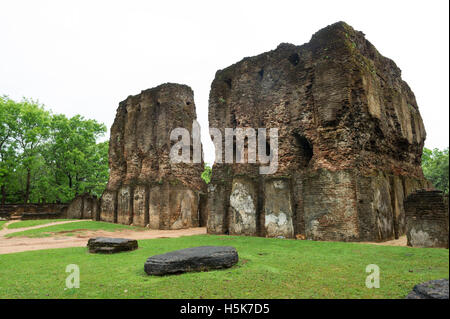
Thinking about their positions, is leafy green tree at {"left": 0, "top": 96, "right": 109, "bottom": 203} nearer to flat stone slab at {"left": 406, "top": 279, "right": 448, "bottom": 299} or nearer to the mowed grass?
the mowed grass

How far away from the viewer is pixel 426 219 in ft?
20.6

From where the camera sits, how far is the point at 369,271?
13.7ft

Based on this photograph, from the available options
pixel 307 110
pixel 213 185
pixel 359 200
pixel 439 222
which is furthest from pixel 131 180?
pixel 439 222

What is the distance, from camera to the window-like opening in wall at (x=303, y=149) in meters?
9.64

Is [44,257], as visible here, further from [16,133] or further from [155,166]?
[16,133]

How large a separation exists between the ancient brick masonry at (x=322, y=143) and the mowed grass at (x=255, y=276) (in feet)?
6.69

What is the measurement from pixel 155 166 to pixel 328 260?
41.0 ft

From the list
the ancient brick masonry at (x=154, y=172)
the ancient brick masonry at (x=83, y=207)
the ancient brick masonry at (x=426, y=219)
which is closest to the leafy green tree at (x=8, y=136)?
the ancient brick masonry at (x=83, y=207)

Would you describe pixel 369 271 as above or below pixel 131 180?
below

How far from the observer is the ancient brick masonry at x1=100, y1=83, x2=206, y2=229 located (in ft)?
48.5

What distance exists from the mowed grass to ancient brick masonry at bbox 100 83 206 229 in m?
8.52
